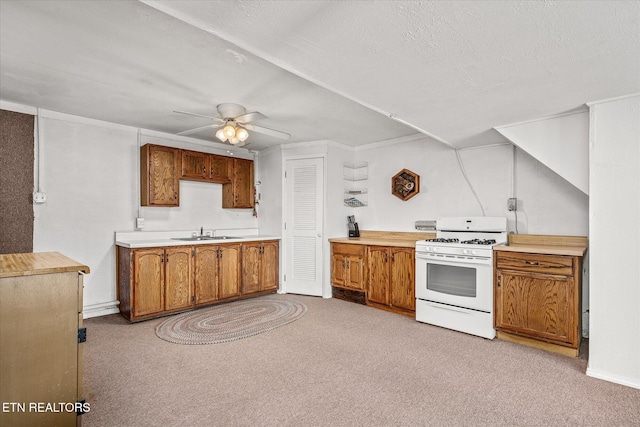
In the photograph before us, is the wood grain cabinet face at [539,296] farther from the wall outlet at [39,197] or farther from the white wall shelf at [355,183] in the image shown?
the wall outlet at [39,197]

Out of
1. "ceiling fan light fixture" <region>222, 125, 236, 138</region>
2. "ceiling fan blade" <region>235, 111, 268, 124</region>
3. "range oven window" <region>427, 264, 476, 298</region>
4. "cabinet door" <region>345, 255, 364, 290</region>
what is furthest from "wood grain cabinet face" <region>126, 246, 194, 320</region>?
"range oven window" <region>427, 264, 476, 298</region>

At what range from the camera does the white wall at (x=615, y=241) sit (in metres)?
2.36

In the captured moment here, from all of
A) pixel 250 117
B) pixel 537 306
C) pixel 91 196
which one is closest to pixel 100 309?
pixel 91 196

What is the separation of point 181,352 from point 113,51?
8.14 ft

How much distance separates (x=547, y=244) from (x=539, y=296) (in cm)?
82

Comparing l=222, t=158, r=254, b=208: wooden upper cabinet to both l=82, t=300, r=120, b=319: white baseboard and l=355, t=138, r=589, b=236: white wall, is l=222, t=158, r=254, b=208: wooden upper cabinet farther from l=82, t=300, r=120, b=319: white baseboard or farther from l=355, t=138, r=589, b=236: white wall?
l=82, t=300, r=120, b=319: white baseboard

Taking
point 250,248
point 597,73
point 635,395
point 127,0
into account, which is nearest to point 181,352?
point 250,248

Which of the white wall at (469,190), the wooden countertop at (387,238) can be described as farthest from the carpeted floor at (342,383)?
the white wall at (469,190)

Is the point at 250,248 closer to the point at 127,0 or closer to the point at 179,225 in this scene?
the point at 179,225

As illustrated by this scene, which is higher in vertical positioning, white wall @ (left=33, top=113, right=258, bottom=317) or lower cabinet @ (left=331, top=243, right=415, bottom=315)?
white wall @ (left=33, top=113, right=258, bottom=317)

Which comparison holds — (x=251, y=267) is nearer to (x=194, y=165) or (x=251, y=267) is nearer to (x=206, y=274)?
(x=206, y=274)

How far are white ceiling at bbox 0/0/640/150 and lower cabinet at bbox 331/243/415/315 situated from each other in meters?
1.62

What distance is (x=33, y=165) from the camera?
356 centimetres

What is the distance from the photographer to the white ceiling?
1.47 meters
